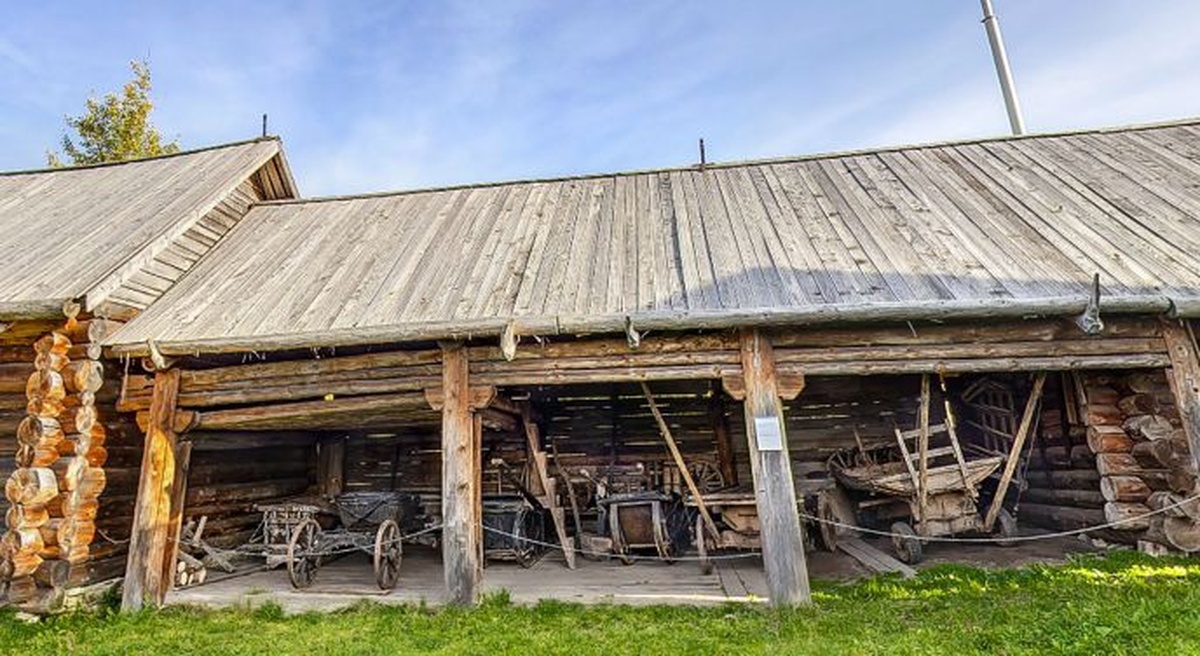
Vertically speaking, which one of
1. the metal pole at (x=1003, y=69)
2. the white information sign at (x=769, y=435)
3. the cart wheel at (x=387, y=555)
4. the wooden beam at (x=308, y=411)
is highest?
the metal pole at (x=1003, y=69)

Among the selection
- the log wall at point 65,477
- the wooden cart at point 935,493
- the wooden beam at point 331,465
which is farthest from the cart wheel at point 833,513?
the log wall at point 65,477

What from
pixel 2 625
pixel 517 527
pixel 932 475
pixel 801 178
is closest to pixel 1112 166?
pixel 801 178

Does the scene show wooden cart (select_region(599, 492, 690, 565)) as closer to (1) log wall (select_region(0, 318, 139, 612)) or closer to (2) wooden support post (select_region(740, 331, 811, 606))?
(2) wooden support post (select_region(740, 331, 811, 606))

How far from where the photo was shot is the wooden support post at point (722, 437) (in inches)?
375

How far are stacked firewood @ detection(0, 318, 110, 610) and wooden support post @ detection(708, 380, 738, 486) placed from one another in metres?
7.69

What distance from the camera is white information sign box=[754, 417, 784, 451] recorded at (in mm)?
5876

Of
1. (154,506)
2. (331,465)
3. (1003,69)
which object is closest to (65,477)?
(154,506)

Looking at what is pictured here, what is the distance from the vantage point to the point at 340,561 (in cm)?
873

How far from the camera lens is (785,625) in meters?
4.96

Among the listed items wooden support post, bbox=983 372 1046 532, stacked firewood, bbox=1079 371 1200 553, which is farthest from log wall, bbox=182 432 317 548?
stacked firewood, bbox=1079 371 1200 553

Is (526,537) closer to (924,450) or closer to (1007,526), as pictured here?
(924,450)

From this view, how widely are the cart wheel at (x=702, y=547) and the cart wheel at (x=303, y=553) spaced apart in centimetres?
426

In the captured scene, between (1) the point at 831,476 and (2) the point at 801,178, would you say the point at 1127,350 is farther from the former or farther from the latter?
(2) the point at 801,178

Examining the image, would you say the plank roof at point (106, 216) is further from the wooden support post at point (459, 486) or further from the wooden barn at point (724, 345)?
the wooden support post at point (459, 486)
